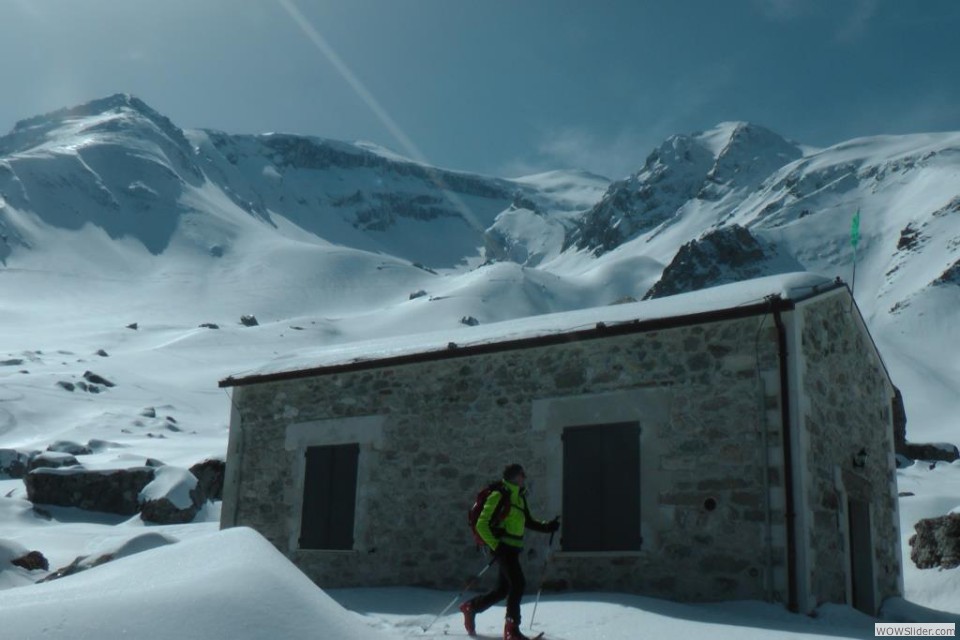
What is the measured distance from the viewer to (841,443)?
980 cm

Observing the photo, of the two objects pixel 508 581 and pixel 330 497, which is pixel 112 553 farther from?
pixel 508 581

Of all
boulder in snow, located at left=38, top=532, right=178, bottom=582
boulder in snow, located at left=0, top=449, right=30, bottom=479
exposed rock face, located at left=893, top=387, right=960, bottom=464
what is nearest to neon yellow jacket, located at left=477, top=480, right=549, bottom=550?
boulder in snow, located at left=38, top=532, right=178, bottom=582

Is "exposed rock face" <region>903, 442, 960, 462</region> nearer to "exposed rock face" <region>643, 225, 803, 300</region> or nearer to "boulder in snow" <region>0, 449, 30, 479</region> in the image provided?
"boulder in snow" <region>0, 449, 30, 479</region>

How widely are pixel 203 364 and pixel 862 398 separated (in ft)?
154

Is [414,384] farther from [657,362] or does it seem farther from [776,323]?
[776,323]

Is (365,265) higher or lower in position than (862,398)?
higher

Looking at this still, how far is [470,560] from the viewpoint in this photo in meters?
9.70

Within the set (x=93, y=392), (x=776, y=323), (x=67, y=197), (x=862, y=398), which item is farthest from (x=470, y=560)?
(x=67, y=197)

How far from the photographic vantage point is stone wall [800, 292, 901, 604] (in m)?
8.67

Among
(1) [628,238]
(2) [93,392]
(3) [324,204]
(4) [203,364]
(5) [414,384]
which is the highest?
(3) [324,204]

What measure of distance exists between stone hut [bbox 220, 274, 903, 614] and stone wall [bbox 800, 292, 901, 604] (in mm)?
39

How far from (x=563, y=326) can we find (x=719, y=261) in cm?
8762

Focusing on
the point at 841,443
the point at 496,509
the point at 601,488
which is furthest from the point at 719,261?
the point at 496,509

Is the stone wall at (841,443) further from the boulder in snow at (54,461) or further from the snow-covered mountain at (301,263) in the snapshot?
the boulder in snow at (54,461)
